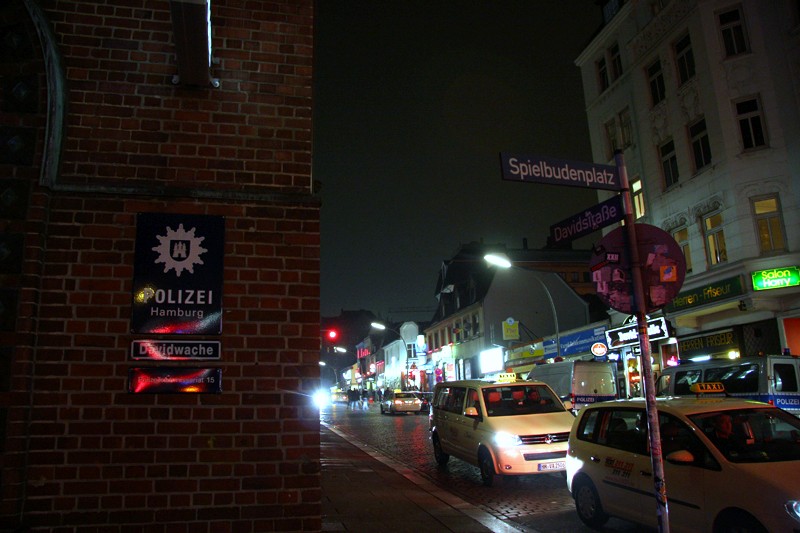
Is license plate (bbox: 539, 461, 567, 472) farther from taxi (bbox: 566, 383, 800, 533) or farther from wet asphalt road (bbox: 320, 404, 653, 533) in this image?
taxi (bbox: 566, 383, 800, 533)

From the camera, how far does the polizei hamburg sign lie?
13.9ft

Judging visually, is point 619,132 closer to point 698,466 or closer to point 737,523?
point 698,466

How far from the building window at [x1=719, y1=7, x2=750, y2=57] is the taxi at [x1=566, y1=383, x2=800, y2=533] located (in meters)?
16.1

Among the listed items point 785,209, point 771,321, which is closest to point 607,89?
point 785,209

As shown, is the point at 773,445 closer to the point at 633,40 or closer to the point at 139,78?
the point at 139,78

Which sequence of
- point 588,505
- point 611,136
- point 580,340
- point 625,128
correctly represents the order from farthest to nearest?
point 580,340
point 611,136
point 625,128
point 588,505

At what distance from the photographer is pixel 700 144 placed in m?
20.9

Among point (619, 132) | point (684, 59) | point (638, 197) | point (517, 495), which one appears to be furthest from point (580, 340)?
point (517, 495)

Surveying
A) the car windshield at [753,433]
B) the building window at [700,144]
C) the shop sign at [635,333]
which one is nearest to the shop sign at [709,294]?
the shop sign at [635,333]

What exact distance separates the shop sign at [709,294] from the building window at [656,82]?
7756mm

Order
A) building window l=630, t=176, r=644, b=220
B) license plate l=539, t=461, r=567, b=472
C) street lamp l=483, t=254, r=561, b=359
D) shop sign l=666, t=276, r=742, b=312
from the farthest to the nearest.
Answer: building window l=630, t=176, r=644, b=220
street lamp l=483, t=254, r=561, b=359
shop sign l=666, t=276, r=742, b=312
license plate l=539, t=461, r=567, b=472

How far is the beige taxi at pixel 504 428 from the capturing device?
10281 mm

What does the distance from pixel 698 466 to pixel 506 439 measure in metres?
4.73

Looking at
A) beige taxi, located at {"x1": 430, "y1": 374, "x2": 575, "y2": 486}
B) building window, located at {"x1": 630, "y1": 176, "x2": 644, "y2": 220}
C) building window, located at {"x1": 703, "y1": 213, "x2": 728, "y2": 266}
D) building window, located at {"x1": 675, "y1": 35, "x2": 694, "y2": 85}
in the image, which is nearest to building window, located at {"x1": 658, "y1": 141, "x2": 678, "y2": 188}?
building window, located at {"x1": 630, "y1": 176, "x2": 644, "y2": 220}
